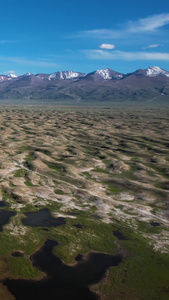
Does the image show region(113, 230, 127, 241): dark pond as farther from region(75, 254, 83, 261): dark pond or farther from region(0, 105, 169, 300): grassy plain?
region(75, 254, 83, 261): dark pond

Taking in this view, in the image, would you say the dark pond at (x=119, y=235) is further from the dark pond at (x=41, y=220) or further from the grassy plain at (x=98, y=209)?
the dark pond at (x=41, y=220)

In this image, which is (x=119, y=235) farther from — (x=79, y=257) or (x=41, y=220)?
(x=41, y=220)

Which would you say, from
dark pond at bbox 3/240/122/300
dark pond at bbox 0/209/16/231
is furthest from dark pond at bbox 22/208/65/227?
dark pond at bbox 3/240/122/300

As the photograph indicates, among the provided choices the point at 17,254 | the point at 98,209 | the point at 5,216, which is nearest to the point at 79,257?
the point at 17,254

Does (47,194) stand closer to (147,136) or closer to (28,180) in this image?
(28,180)

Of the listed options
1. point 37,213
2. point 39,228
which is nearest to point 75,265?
point 39,228

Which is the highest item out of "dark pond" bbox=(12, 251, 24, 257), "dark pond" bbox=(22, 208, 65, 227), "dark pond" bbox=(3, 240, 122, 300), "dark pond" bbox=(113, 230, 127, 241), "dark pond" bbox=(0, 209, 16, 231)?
"dark pond" bbox=(0, 209, 16, 231)

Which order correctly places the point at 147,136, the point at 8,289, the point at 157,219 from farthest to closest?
the point at 147,136 → the point at 157,219 → the point at 8,289
